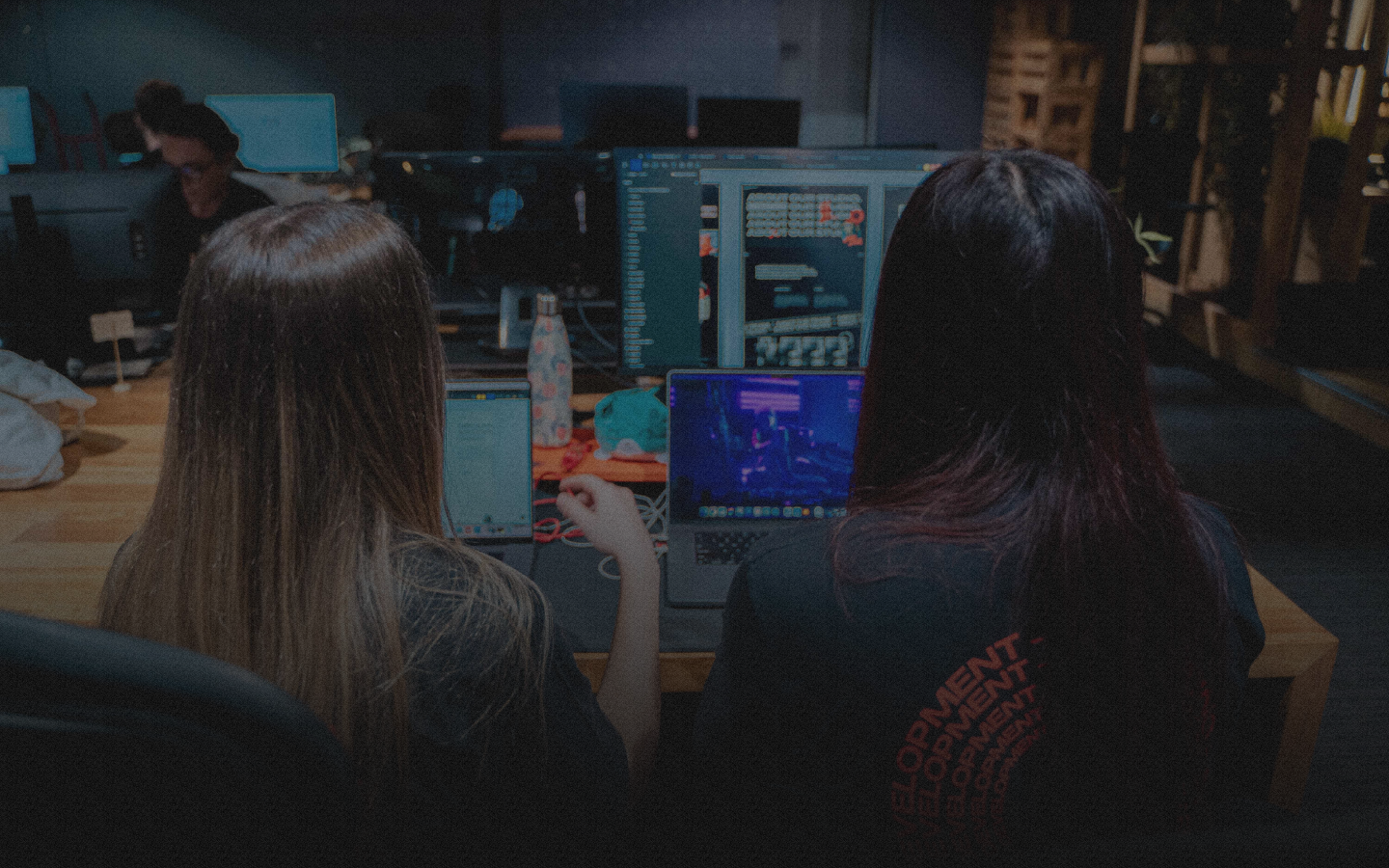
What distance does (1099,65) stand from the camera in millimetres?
5316

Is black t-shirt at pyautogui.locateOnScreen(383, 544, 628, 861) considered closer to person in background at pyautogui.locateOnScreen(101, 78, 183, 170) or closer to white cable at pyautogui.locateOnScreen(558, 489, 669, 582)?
white cable at pyautogui.locateOnScreen(558, 489, 669, 582)

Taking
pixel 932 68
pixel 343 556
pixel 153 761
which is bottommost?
pixel 343 556

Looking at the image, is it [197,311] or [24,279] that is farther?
[24,279]

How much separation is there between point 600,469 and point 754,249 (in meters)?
→ 0.47

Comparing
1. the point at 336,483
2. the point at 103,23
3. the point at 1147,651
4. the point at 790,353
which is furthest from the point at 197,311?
the point at 103,23

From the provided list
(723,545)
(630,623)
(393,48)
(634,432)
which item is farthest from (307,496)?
(393,48)

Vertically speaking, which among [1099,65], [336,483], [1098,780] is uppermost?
[1099,65]

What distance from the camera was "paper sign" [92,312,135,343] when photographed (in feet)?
6.90

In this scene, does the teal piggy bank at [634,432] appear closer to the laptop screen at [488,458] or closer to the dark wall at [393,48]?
the laptop screen at [488,458]

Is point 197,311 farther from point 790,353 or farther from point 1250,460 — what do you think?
point 1250,460

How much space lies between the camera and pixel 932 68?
571 centimetres

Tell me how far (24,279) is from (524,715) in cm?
204

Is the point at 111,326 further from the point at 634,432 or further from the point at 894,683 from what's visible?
the point at 894,683

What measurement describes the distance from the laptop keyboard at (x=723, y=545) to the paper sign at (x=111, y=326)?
1472 millimetres
